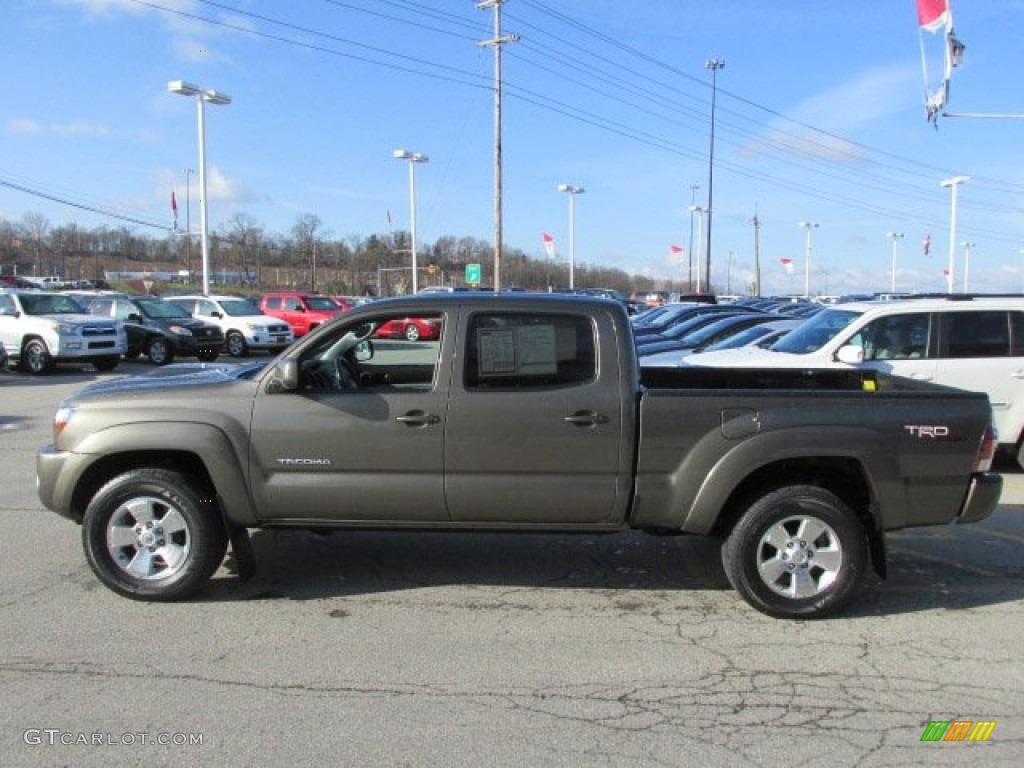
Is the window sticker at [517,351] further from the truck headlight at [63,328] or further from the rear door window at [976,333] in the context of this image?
the truck headlight at [63,328]

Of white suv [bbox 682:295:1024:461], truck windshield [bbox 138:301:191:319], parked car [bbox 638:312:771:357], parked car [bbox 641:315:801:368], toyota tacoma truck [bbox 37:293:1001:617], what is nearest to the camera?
toyota tacoma truck [bbox 37:293:1001:617]

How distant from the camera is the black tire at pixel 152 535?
487cm

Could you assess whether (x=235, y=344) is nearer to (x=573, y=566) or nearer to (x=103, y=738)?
(x=573, y=566)

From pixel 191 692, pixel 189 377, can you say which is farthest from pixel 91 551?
pixel 191 692

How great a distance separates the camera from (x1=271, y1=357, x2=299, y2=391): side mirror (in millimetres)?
4730

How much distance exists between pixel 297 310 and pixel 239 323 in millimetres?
Answer: 4315

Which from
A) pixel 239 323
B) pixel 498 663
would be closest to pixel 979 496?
pixel 498 663

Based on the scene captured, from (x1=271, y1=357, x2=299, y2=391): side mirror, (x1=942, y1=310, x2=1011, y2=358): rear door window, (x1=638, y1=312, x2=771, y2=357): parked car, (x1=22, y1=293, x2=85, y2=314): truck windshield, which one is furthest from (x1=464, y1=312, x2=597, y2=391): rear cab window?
(x1=22, y1=293, x2=85, y2=314): truck windshield

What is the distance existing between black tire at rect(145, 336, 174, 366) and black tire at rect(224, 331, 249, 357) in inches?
109

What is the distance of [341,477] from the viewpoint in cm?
481

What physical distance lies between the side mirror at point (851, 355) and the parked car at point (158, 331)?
1753 cm

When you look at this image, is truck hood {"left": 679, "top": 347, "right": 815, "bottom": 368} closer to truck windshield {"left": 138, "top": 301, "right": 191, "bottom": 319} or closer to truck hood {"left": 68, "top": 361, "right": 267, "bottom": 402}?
truck hood {"left": 68, "top": 361, "right": 267, "bottom": 402}

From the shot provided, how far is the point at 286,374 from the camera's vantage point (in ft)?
15.5

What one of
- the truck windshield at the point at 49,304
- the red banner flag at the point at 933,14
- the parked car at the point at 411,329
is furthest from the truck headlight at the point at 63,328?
the red banner flag at the point at 933,14
